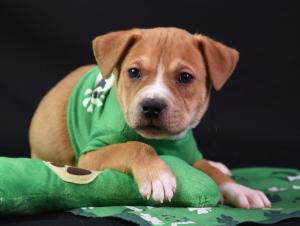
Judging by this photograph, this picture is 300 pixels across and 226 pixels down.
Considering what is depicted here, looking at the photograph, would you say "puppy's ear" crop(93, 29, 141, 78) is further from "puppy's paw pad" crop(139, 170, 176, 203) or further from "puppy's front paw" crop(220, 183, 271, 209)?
"puppy's front paw" crop(220, 183, 271, 209)

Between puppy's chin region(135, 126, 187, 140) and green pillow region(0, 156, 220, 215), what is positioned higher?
puppy's chin region(135, 126, 187, 140)

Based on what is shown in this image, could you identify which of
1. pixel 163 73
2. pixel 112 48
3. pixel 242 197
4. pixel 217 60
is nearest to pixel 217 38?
pixel 217 60

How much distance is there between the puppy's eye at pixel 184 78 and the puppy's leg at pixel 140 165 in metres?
0.41

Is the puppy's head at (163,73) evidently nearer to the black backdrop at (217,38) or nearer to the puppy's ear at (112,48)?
the puppy's ear at (112,48)

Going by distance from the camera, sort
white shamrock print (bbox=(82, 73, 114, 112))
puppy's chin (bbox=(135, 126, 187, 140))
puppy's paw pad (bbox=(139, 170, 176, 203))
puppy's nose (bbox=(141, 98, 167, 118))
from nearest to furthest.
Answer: puppy's paw pad (bbox=(139, 170, 176, 203)), puppy's nose (bbox=(141, 98, 167, 118)), puppy's chin (bbox=(135, 126, 187, 140)), white shamrock print (bbox=(82, 73, 114, 112))

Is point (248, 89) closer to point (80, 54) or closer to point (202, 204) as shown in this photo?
point (80, 54)

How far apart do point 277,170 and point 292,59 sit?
1.35 meters

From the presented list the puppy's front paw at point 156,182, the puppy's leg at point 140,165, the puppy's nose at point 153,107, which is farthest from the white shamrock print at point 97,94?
the puppy's front paw at point 156,182

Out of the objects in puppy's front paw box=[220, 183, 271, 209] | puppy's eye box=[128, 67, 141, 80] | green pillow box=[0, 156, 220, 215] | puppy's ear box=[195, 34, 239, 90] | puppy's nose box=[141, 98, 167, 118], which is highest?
puppy's ear box=[195, 34, 239, 90]

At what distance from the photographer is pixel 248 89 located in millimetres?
5832

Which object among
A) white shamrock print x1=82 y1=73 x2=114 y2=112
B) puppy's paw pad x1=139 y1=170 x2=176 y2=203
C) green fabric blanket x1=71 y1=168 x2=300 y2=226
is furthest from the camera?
white shamrock print x1=82 y1=73 x2=114 y2=112

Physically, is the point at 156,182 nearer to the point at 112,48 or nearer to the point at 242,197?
the point at 242,197

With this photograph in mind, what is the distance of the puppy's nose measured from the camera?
3.33 m

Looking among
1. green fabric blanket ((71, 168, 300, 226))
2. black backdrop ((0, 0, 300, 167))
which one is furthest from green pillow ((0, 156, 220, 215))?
black backdrop ((0, 0, 300, 167))
